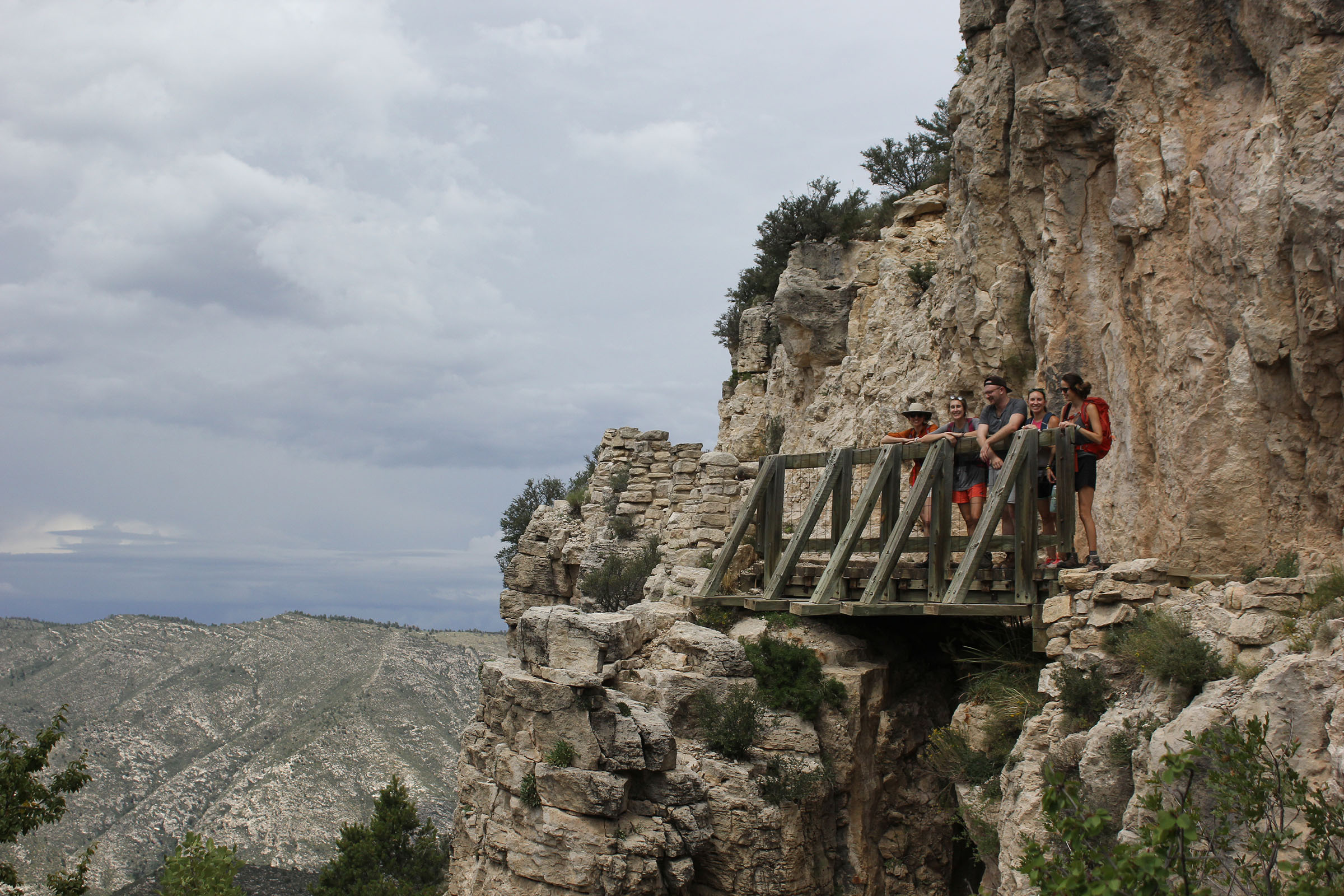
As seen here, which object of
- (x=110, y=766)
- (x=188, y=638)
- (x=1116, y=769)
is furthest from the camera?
(x=188, y=638)

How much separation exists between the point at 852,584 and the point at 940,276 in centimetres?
785

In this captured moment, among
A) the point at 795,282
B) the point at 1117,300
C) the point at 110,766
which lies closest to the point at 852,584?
the point at 1117,300

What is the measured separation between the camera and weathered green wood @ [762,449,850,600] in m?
11.0

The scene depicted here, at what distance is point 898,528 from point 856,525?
473 millimetres

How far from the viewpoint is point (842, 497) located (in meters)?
11.4

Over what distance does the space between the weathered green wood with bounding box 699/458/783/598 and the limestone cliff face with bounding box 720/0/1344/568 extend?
3828 millimetres

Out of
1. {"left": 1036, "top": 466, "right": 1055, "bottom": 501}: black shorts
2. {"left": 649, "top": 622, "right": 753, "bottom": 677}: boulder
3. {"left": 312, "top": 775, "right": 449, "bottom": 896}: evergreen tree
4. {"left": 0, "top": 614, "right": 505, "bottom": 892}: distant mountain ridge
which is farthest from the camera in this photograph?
{"left": 0, "top": 614, "right": 505, "bottom": 892}: distant mountain ridge

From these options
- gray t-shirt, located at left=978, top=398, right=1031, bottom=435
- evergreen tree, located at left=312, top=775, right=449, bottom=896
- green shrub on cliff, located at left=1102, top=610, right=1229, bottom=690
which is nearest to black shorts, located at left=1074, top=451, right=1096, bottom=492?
gray t-shirt, located at left=978, top=398, right=1031, bottom=435

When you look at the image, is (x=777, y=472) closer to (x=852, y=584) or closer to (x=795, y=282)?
(x=852, y=584)

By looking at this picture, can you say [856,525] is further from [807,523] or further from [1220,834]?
[1220,834]

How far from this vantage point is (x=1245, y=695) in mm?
5750

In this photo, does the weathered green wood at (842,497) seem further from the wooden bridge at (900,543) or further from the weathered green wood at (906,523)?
the weathered green wood at (906,523)

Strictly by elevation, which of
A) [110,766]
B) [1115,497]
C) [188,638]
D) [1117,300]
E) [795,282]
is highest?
[795,282]

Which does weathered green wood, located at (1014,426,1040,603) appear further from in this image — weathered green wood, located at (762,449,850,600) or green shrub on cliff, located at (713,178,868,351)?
green shrub on cliff, located at (713,178,868,351)
